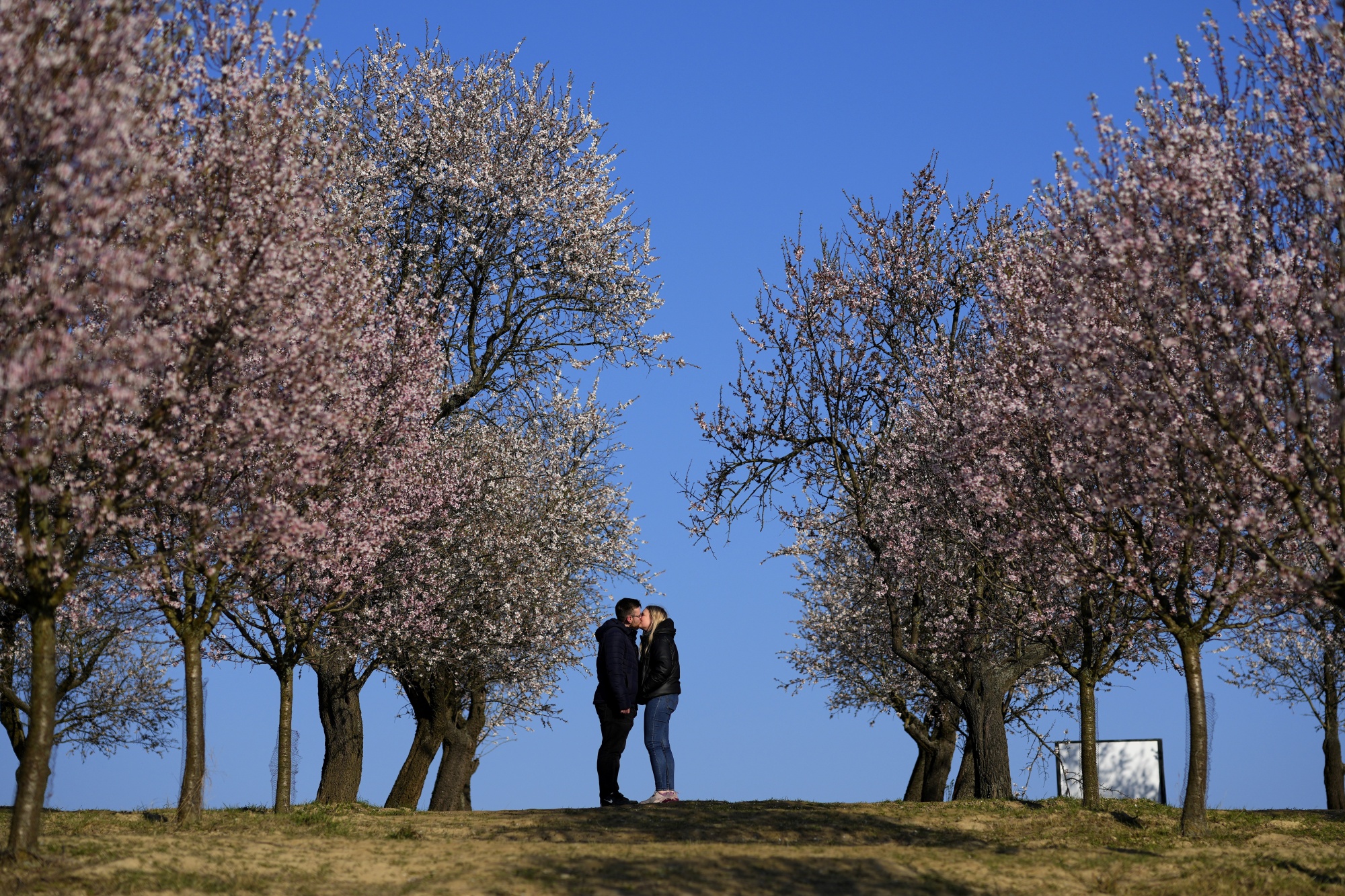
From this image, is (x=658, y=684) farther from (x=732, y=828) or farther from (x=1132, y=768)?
(x=1132, y=768)

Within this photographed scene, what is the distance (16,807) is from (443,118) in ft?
60.7

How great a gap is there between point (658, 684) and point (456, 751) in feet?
47.2

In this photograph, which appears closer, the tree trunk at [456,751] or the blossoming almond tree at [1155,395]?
the blossoming almond tree at [1155,395]

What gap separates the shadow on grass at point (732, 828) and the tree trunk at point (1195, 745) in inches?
128

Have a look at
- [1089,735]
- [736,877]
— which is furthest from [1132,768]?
[736,877]

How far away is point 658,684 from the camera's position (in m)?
18.8

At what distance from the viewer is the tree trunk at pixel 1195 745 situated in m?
17.3

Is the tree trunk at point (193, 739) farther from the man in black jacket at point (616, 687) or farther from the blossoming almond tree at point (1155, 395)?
the blossoming almond tree at point (1155, 395)

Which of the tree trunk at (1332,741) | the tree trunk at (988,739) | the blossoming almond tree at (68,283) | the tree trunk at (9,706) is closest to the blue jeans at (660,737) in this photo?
the tree trunk at (988,739)

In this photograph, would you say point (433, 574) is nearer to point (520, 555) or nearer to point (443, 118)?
point (520, 555)

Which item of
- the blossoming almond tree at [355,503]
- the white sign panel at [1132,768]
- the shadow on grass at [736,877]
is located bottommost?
the shadow on grass at [736,877]

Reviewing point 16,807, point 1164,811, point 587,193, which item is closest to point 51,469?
point 16,807

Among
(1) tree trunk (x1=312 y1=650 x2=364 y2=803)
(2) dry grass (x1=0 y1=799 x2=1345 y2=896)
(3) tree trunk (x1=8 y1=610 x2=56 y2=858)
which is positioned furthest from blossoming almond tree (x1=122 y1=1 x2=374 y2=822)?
(1) tree trunk (x1=312 y1=650 x2=364 y2=803)

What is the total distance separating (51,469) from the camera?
15.6m
